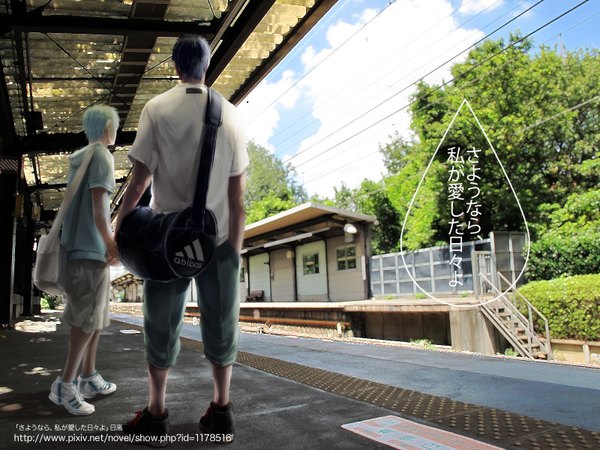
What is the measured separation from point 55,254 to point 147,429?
0.61m

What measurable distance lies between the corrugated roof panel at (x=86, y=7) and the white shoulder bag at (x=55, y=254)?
3.50m

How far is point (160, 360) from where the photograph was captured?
1.42m

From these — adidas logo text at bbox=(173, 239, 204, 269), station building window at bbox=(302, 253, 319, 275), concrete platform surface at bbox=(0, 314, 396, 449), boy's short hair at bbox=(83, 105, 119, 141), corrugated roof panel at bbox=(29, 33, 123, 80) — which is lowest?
concrete platform surface at bbox=(0, 314, 396, 449)

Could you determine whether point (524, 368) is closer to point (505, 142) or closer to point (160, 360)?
point (160, 360)

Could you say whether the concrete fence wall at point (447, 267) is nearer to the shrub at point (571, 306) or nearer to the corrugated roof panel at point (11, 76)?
the shrub at point (571, 306)

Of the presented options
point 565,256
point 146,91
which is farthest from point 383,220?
point 146,91

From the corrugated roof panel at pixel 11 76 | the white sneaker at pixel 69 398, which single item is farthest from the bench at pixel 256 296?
the white sneaker at pixel 69 398

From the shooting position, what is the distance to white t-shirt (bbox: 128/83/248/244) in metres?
1.33

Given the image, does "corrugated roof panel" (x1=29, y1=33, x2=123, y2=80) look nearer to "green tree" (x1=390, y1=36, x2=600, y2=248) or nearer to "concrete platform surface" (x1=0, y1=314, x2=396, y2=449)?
"concrete platform surface" (x1=0, y1=314, x2=396, y2=449)

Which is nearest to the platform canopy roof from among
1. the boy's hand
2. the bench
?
the boy's hand

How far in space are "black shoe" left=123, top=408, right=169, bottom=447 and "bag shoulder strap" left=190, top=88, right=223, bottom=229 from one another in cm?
65

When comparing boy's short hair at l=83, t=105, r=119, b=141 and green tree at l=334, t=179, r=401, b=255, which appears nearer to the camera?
boy's short hair at l=83, t=105, r=119, b=141

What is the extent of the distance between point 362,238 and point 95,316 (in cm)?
1595

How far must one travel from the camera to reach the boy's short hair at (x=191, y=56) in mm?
1407
